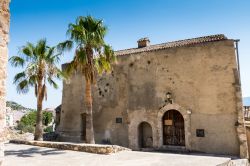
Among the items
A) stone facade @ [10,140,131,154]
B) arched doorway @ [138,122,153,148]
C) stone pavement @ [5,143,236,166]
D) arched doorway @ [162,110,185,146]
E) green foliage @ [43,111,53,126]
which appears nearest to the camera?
stone pavement @ [5,143,236,166]

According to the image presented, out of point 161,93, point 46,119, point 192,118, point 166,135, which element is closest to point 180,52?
point 161,93

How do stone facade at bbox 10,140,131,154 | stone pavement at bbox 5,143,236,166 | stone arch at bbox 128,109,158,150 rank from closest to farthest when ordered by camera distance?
stone pavement at bbox 5,143,236,166, stone facade at bbox 10,140,131,154, stone arch at bbox 128,109,158,150

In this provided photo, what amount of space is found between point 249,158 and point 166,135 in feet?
16.6

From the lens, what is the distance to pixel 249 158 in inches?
556

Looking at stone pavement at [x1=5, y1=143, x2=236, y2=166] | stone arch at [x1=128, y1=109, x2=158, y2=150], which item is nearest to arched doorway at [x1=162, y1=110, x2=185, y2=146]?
stone arch at [x1=128, y1=109, x2=158, y2=150]

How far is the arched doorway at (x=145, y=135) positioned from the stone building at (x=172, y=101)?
14 mm

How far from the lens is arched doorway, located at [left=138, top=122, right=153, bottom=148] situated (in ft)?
57.1

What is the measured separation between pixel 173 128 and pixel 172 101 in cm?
181

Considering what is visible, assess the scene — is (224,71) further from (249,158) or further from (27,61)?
(27,61)

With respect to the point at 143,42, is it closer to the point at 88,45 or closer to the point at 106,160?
the point at 88,45

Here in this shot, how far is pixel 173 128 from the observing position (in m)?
16.4

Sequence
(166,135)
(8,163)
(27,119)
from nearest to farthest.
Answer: (8,163), (166,135), (27,119)

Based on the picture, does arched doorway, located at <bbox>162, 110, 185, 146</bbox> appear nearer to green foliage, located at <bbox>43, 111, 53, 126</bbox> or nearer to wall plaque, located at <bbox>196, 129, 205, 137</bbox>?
wall plaque, located at <bbox>196, 129, 205, 137</bbox>

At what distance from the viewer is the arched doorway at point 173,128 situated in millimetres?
16078
